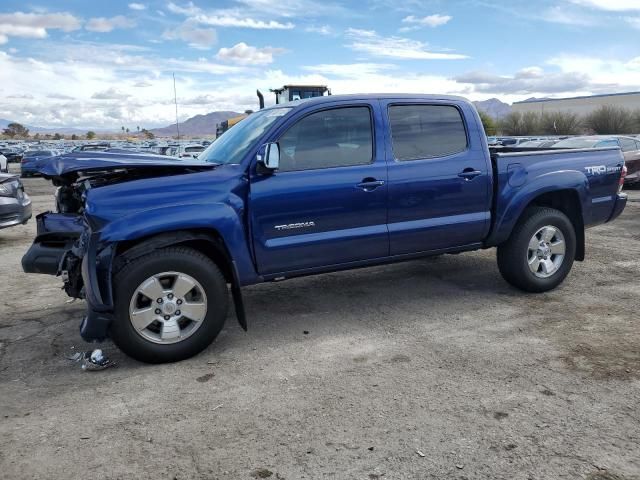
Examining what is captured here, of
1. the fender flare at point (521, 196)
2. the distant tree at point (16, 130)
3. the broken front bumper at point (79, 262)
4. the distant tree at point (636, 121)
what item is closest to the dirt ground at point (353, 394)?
the broken front bumper at point (79, 262)

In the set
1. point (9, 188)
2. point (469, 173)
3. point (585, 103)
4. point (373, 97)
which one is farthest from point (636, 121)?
point (9, 188)

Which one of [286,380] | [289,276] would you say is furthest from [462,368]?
[289,276]

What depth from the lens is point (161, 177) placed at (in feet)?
13.8

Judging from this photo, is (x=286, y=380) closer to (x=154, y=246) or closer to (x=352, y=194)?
(x=154, y=246)

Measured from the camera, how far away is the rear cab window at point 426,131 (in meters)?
5.00

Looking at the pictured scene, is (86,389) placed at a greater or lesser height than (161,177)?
lesser

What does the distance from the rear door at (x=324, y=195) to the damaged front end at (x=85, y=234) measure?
62cm

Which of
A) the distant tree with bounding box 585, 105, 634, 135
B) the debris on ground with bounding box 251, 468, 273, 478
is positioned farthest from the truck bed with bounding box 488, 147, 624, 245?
the distant tree with bounding box 585, 105, 634, 135

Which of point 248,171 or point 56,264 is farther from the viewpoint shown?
point 56,264

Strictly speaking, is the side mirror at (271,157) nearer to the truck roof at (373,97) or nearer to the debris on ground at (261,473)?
the truck roof at (373,97)

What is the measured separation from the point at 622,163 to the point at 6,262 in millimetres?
7814

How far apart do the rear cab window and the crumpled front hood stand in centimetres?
166

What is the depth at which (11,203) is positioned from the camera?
839 cm

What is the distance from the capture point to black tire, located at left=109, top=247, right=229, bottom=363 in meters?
3.98
